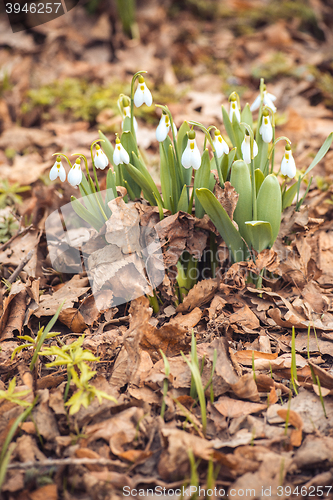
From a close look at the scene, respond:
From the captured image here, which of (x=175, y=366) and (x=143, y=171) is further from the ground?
(x=143, y=171)

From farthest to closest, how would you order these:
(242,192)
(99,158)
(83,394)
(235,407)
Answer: (242,192) < (99,158) < (235,407) < (83,394)

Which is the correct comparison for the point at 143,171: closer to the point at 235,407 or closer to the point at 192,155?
the point at 192,155

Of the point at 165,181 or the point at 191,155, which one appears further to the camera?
the point at 165,181

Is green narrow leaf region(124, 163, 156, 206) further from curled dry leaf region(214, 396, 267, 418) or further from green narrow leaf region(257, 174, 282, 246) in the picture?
curled dry leaf region(214, 396, 267, 418)

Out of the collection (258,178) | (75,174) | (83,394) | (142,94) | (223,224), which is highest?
(142,94)

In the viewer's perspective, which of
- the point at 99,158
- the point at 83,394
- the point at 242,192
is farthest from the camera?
the point at 242,192

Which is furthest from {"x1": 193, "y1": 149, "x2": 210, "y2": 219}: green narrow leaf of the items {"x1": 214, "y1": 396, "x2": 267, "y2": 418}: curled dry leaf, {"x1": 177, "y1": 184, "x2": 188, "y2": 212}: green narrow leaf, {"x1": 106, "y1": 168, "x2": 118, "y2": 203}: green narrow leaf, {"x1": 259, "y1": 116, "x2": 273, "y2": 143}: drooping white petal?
{"x1": 214, "y1": 396, "x2": 267, "y2": 418}: curled dry leaf

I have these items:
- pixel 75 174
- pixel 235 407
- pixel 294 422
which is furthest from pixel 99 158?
pixel 294 422

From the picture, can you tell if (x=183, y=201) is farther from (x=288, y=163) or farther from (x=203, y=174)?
(x=288, y=163)
